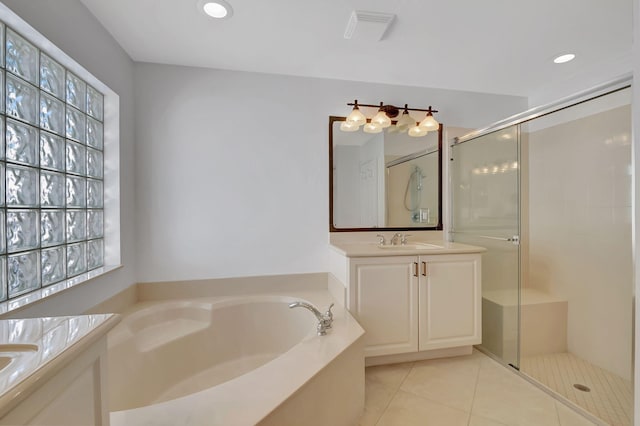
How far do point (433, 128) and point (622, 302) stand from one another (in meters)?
1.78

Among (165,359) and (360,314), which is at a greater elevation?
(360,314)

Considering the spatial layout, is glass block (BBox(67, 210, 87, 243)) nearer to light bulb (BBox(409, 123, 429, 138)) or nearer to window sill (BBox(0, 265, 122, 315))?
window sill (BBox(0, 265, 122, 315))

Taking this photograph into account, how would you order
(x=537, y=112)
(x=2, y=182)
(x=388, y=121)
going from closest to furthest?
(x=2, y=182) → (x=537, y=112) → (x=388, y=121)

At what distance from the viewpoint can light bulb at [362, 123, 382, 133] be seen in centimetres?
225

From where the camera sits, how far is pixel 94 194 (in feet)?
5.66

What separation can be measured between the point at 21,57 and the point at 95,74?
1.22ft

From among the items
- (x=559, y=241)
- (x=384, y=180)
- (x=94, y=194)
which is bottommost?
(x=559, y=241)

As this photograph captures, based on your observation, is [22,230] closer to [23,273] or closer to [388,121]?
[23,273]

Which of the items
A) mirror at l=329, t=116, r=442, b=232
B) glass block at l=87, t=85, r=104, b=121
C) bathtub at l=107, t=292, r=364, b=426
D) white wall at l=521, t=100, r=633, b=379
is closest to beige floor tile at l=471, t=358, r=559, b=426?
white wall at l=521, t=100, r=633, b=379

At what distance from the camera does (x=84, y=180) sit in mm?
1631

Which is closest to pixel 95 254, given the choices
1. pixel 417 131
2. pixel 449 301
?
pixel 449 301

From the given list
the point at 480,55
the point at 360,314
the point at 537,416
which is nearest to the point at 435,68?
the point at 480,55

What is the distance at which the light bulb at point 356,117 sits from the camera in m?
2.16

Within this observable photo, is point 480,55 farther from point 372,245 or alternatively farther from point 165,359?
point 165,359
